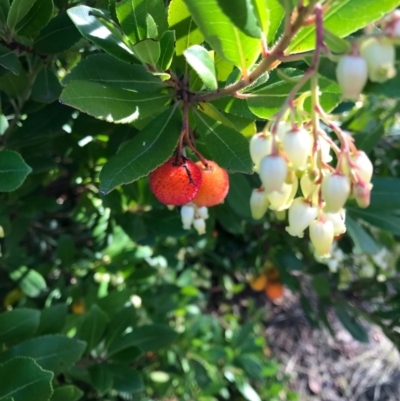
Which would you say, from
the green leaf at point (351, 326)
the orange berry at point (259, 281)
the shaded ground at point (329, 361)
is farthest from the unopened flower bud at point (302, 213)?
the shaded ground at point (329, 361)

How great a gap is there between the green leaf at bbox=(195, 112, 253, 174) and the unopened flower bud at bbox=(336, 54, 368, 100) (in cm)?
28

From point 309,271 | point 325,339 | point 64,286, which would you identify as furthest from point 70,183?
point 325,339

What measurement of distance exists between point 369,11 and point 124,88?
12.6 inches

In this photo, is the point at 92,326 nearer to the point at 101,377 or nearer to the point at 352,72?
the point at 101,377

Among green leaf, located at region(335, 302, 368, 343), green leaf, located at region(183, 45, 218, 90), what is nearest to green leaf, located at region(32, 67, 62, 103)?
green leaf, located at region(183, 45, 218, 90)

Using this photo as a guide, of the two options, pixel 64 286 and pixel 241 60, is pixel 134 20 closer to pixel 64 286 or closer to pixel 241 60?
pixel 241 60

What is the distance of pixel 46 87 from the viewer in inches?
33.8

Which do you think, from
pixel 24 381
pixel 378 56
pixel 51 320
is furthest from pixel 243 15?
pixel 51 320

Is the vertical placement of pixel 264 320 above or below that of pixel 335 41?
below

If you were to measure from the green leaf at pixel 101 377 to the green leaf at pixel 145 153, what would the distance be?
64 centimetres

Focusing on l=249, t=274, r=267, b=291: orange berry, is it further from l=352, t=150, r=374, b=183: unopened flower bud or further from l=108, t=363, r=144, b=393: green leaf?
l=352, t=150, r=374, b=183: unopened flower bud

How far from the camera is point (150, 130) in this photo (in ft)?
2.26

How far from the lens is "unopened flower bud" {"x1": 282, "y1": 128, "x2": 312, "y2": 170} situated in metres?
0.44

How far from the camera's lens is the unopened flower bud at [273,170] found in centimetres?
44
